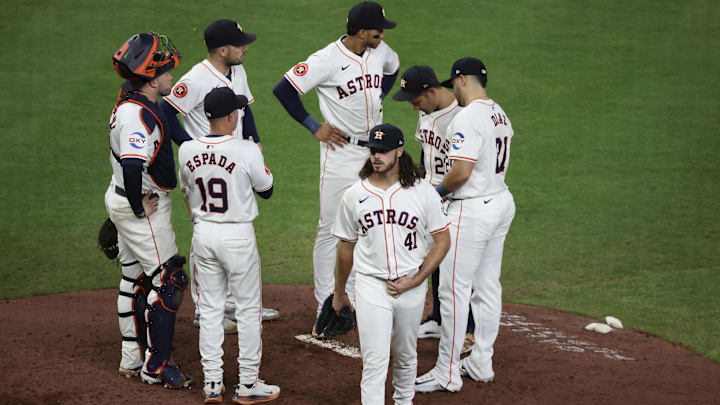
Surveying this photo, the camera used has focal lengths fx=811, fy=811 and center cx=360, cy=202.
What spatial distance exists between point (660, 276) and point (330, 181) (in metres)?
3.31

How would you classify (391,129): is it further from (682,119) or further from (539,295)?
(682,119)

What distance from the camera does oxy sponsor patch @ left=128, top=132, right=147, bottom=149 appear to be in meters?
4.77

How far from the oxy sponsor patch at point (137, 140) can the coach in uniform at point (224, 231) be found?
0.78ft

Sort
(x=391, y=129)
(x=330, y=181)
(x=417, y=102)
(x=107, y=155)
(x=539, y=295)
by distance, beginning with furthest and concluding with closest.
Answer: (x=107, y=155) < (x=539, y=295) < (x=330, y=181) < (x=417, y=102) < (x=391, y=129)

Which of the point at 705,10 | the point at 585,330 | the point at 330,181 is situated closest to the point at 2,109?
the point at 330,181

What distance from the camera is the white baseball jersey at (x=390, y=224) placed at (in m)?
A: 4.39

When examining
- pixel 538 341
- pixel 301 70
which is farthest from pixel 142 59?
pixel 538 341

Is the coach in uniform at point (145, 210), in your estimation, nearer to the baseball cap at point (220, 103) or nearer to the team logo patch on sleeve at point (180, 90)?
the baseball cap at point (220, 103)

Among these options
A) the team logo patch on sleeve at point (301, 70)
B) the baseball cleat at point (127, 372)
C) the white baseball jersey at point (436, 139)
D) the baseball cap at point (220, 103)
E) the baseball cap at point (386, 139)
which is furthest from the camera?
the team logo patch on sleeve at point (301, 70)

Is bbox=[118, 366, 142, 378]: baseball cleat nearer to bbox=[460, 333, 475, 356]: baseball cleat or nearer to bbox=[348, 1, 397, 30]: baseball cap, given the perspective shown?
bbox=[460, 333, 475, 356]: baseball cleat

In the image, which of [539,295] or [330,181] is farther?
[539,295]

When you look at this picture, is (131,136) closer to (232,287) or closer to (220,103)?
(220,103)

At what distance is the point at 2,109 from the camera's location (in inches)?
429

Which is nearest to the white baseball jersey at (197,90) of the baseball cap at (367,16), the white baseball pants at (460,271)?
the baseball cap at (367,16)
